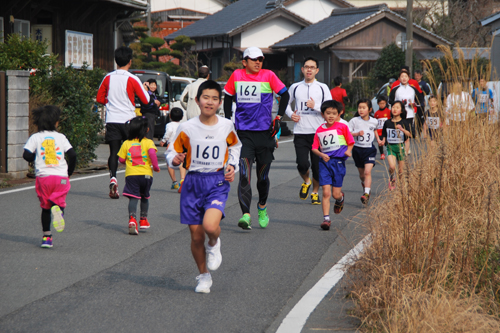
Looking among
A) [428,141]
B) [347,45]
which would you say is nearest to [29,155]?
[428,141]

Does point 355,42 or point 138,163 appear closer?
point 138,163

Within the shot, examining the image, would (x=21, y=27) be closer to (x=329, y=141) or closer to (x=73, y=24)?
(x=73, y=24)

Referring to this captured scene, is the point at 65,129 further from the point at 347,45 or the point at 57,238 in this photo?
the point at 347,45

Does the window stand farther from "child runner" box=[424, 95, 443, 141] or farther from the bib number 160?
the bib number 160

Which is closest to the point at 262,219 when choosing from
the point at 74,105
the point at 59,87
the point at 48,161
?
the point at 48,161

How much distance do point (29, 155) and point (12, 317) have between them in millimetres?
2321

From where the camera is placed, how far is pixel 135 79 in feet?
31.1

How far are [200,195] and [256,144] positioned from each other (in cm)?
244

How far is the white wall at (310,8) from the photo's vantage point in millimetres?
47219

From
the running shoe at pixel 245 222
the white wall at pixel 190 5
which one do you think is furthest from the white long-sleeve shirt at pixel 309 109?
the white wall at pixel 190 5

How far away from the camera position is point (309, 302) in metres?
4.80

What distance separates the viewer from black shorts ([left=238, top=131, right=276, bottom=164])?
7.35 m

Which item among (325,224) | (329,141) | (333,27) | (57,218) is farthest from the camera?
(333,27)

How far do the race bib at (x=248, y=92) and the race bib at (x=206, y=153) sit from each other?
229 centimetres
